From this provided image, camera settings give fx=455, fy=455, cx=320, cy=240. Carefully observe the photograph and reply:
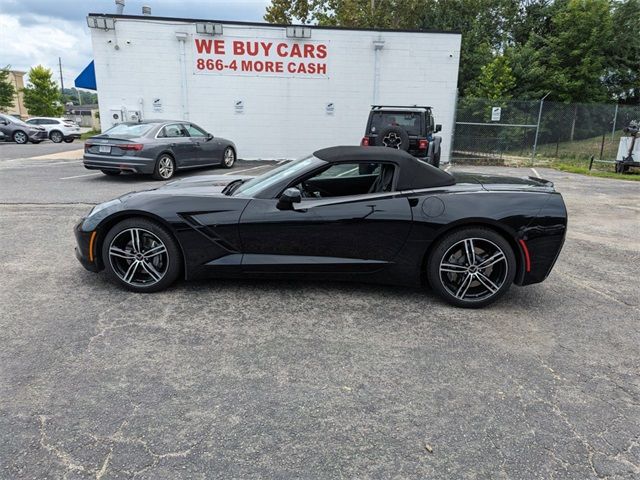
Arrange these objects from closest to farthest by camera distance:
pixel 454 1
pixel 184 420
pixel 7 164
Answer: pixel 184 420 → pixel 7 164 → pixel 454 1

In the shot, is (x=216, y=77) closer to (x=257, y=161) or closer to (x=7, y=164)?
(x=257, y=161)

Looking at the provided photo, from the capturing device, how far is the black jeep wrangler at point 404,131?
32.9ft

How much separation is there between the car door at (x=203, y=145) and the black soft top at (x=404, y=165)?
28.2 ft

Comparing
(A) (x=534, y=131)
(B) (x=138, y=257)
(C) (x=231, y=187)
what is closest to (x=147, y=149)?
(C) (x=231, y=187)

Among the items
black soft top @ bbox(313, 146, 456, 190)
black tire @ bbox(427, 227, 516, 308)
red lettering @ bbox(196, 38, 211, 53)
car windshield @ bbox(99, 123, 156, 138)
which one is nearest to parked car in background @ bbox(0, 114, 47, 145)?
red lettering @ bbox(196, 38, 211, 53)

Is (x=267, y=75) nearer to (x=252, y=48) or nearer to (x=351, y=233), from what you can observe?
(x=252, y=48)

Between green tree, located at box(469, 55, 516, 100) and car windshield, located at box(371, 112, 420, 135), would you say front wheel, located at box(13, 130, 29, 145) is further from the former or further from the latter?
green tree, located at box(469, 55, 516, 100)

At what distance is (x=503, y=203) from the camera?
3.70 metres

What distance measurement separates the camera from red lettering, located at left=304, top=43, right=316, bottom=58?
15383mm

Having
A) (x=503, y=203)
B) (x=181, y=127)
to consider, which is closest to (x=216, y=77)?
(x=181, y=127)

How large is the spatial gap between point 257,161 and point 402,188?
1280cm

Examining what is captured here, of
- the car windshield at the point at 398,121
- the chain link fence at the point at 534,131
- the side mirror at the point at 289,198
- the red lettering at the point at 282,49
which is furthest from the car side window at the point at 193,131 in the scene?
the chain link fence at the point at 534,131

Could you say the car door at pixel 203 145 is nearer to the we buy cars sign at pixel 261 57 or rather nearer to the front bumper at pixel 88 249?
the we buy cars sign at pixel 261 57

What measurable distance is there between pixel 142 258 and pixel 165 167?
7.29 meters
